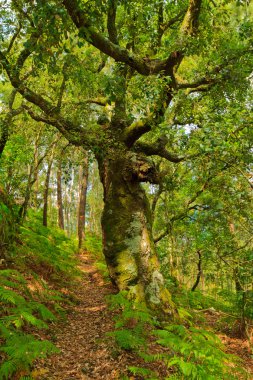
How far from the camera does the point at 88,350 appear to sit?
5531 millimetres

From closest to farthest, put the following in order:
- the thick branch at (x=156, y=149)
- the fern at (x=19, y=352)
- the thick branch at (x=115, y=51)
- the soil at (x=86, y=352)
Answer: the fern at (x=19, y=352), the soil at (x=86, y=352), the thick branch at (x=115, y=51), the thick branch at (x=156, y=149)

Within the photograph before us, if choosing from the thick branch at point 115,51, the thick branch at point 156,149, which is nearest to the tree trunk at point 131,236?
the thick branch at point 156,149

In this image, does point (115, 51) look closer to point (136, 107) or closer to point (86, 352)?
point (136, 107)

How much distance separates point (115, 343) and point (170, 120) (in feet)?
18.3

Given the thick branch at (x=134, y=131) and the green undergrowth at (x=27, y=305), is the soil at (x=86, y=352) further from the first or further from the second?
the thick branch at (x=134, y=131)

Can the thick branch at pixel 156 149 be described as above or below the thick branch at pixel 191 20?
below

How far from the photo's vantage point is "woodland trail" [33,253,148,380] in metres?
4.58

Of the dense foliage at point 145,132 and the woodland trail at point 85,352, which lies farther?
the dense foliage at point 145,132

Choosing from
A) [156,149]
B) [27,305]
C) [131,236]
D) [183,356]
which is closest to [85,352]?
[27,305]

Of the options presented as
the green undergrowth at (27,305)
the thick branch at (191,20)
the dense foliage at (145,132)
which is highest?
the thick branch at (191,20)

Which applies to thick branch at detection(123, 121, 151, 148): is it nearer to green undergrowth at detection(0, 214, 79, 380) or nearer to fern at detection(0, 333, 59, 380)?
green undergrowth at detection(0, 214, 79, 380)

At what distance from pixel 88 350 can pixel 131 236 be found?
3194mm

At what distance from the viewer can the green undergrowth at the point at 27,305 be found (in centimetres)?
355

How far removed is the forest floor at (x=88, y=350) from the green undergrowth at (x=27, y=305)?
24 centimetres
